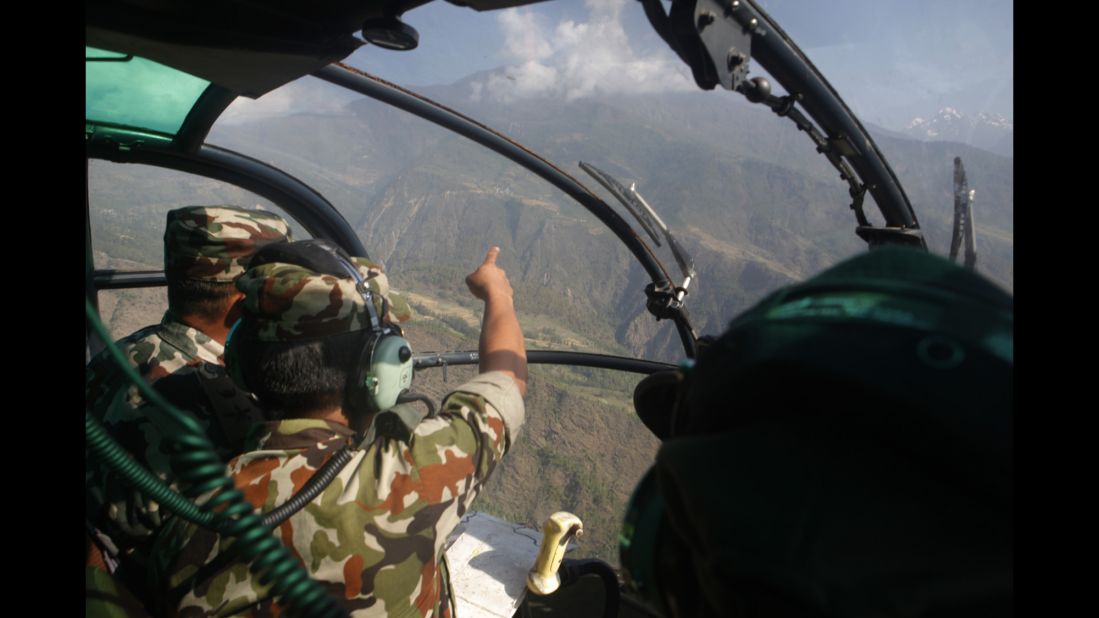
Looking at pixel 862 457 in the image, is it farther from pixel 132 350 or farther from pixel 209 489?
pixel 132 350

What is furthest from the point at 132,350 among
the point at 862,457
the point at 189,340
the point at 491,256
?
the point at 862,457

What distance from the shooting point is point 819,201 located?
115625 mm

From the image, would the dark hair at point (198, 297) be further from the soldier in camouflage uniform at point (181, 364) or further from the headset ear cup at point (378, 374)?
the headset ear cup at point (378, 374)

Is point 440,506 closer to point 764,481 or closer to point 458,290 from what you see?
point 764,481

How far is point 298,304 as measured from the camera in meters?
1.54

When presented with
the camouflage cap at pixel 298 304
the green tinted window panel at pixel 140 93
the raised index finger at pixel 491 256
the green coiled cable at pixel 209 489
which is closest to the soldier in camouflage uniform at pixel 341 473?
the camouflage cap at pixel 298 304

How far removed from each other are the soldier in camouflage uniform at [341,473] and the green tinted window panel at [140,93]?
1.37m

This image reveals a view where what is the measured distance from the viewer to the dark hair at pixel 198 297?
102 inches

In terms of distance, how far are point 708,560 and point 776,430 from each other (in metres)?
0.14

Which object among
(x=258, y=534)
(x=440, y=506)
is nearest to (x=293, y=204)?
(x=440, y=506)

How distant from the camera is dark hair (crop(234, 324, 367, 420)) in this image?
5.11 ft

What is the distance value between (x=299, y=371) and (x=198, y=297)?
1.42m

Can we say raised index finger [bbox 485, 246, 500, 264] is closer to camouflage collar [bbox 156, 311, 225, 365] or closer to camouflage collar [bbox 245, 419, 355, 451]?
camouflage collar [bbox 245, 419, 355, 451]

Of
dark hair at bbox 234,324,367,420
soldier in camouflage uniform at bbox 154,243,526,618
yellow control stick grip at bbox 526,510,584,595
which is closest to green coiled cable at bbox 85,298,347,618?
soldier in camouflage uniform at bbox 154,243,526,618
